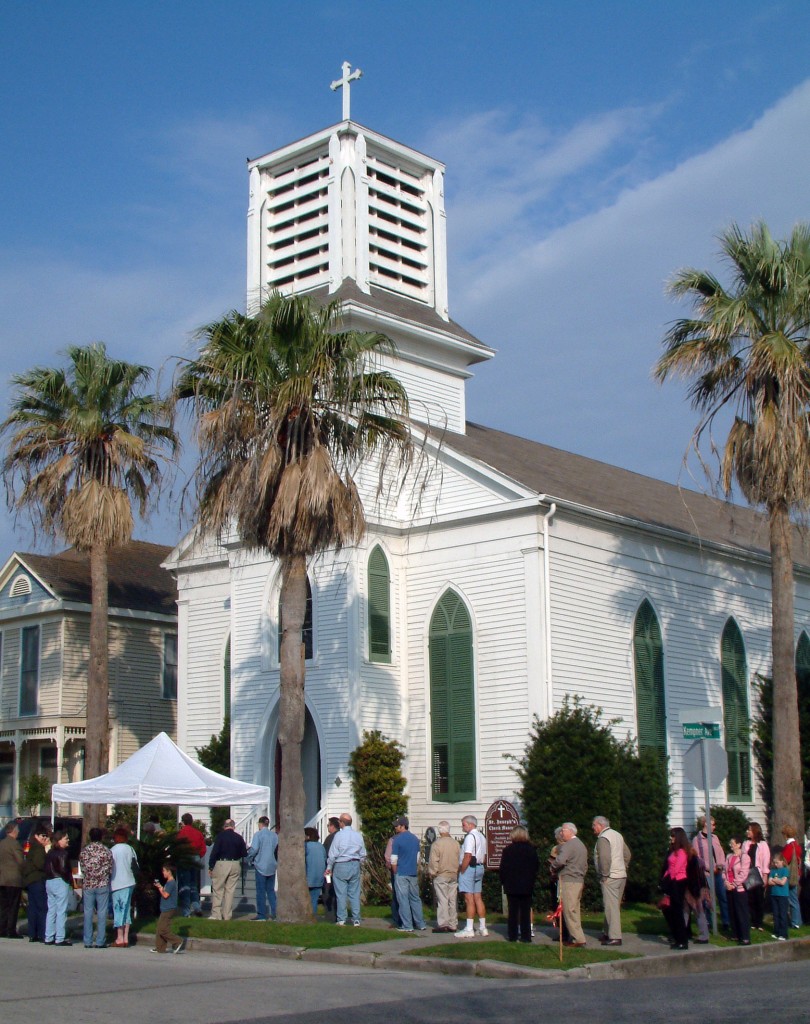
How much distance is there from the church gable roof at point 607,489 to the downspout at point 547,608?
0.46 meters

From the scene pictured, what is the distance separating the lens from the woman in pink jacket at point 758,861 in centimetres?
1811

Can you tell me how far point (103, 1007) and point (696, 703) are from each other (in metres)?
19.2

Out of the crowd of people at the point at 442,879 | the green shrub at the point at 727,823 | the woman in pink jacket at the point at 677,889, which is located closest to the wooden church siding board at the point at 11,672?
the crowd of people at the point at 442,879

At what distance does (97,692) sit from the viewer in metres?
25.9

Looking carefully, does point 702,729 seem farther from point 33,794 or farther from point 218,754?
point 33,794

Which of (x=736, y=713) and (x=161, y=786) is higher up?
(x=736, y=713)

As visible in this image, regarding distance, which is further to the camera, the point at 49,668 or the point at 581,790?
the point at 49,668

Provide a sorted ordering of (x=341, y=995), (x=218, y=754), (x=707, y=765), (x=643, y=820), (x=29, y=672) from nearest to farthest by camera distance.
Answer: (x=341, y=995) < (x=707, y=765) < (x=643, y=820) < (x=218, y=754) < (x=29, y=672)

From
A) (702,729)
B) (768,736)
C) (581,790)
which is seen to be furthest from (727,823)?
(702,729)

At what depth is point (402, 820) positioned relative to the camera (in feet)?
63.8

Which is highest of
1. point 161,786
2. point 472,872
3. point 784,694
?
point 784,694

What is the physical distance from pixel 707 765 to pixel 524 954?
3.95 meters

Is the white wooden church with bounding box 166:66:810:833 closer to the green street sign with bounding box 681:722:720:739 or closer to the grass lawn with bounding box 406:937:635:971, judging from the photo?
the green street sign with bounding box 681:722:720:739

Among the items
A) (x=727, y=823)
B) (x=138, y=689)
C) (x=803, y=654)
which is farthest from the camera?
(x=138, y=689)
